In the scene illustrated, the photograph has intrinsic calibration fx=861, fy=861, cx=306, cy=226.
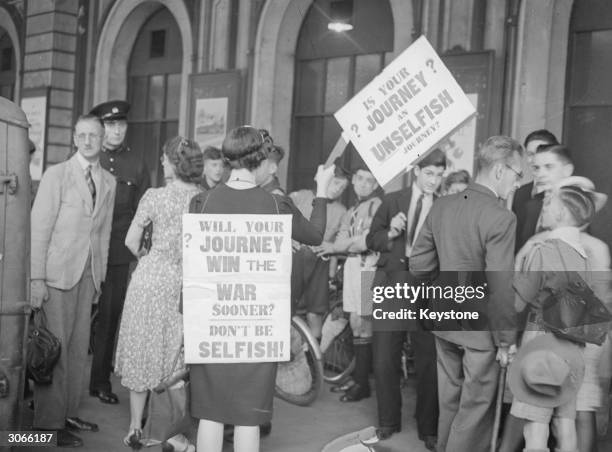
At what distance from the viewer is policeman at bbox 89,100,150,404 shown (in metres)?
6.20

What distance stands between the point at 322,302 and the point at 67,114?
Answer: 7128 mm

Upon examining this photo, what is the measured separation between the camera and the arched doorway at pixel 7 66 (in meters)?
15.2

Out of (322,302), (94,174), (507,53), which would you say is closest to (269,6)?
(507,53)

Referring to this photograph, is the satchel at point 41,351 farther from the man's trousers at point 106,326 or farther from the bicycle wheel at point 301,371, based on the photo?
the bicycle wheel at point 301,371

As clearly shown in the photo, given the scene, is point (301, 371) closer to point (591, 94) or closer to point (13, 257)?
point (13, 257)

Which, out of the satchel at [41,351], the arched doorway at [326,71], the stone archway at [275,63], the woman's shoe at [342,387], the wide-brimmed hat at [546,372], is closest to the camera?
the wide-brimmed hat at [546,372]

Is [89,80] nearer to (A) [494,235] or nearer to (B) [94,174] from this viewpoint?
(B) [94,174]

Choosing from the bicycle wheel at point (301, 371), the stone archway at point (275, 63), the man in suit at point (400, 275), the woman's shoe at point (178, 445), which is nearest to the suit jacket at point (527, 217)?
the man in suit at point (400, 275)

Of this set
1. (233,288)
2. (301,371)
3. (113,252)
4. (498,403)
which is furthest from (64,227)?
(498,403)

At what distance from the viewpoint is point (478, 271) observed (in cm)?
432

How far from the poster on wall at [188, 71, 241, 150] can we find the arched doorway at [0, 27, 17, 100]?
5.69m

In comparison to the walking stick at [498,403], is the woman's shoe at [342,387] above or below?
below

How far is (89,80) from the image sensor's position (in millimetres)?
12891

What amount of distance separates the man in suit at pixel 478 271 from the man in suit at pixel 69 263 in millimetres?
2028
